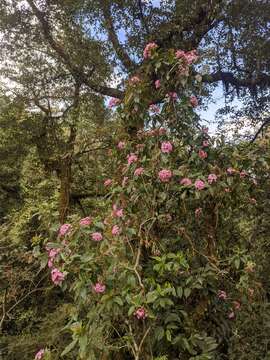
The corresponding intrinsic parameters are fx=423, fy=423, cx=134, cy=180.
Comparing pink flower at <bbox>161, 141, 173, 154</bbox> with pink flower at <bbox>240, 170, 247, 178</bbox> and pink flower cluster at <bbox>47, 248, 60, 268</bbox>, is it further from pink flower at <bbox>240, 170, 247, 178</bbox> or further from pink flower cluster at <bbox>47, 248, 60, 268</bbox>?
pink flower cluster at <bbox>47, 248, 60, 268</bbox>

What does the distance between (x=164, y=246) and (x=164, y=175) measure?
416mm

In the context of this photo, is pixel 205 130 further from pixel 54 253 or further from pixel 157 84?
pixel 54 253

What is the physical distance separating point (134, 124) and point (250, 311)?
1.76 m

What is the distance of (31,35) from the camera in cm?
551

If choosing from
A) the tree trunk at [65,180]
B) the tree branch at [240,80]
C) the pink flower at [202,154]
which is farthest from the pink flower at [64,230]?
the tree trunk at [65,180]

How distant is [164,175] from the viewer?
7.86ft

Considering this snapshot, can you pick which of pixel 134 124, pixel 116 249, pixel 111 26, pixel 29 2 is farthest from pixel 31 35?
pixel 116 249

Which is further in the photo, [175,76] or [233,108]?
[233,108]

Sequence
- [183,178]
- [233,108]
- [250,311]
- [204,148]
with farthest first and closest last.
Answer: [233,108]
[250,311]
[204,148]
[183,178]

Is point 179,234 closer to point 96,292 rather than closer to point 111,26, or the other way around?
point 96,292

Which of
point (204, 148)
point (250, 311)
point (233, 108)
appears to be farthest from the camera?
point (233, 108)

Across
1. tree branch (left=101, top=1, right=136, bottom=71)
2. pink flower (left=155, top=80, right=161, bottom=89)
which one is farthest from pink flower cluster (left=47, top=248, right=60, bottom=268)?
tree branch (left=101, top=1, right=136, bottom=71)

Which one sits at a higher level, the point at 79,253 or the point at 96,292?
the point at 79,253

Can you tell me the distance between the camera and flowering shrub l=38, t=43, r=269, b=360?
7.07 feet
